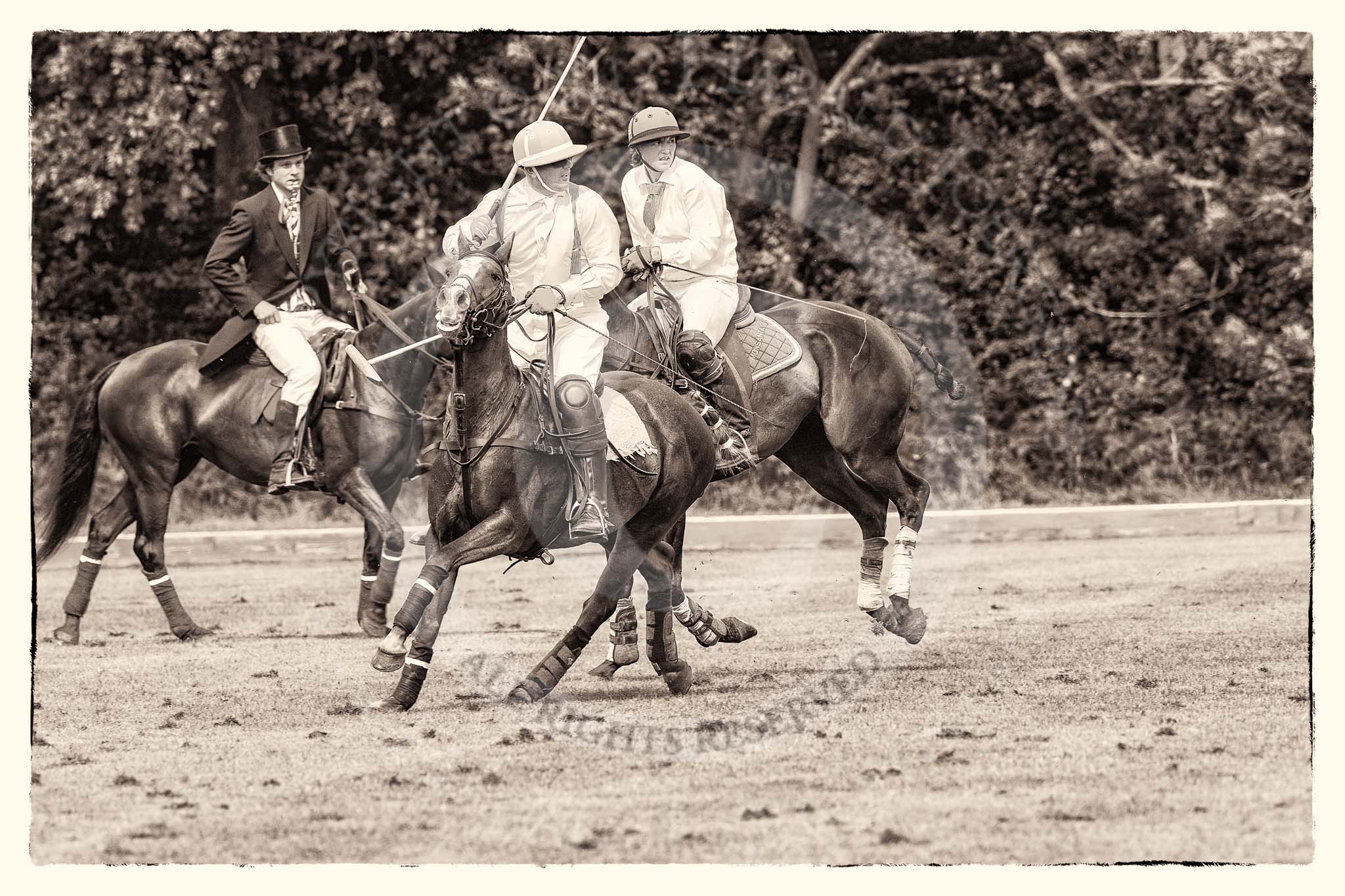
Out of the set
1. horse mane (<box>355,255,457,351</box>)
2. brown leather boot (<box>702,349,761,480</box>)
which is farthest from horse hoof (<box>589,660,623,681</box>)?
horse mane (<box>355,255,457,351</box>)

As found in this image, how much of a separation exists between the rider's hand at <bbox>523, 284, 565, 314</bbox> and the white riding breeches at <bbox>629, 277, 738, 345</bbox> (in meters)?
1.60

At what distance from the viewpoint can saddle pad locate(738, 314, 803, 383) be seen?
1062 cm

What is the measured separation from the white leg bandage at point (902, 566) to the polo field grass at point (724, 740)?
337mm

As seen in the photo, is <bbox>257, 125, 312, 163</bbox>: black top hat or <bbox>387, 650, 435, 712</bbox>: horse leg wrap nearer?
<bbox>387, 650, 435, 712</bbox>: horse leg wrap

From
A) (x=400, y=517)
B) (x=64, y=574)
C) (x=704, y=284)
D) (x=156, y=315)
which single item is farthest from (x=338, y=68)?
(x=704, y=284)

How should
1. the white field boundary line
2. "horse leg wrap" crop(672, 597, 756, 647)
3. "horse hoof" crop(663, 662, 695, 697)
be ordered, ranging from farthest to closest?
the white field boundary line < "horse leg wrap" crop(672, 597, 756, 647) < "horse hoof" crop(663, 662, 695, 697)

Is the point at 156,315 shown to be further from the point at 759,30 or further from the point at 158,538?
the point at 158,538

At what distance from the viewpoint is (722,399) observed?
34.0ft

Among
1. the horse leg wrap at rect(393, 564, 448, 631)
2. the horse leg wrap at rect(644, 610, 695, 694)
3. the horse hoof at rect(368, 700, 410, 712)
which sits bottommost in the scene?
the horse hoof at rect(368, 700, 410, 712)

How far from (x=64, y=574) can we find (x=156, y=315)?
506 centimetres

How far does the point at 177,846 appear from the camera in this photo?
6.62 metres

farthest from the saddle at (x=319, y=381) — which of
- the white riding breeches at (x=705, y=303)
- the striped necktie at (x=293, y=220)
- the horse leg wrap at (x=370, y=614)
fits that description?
the white riding breeches at (x=705, y=303)

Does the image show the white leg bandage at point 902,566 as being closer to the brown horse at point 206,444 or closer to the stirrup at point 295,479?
the brown horse at point 206,444

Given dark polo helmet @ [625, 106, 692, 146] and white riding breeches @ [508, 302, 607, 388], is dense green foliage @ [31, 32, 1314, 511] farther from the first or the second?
white riding breeches @ [508, 302, 607, 388]
